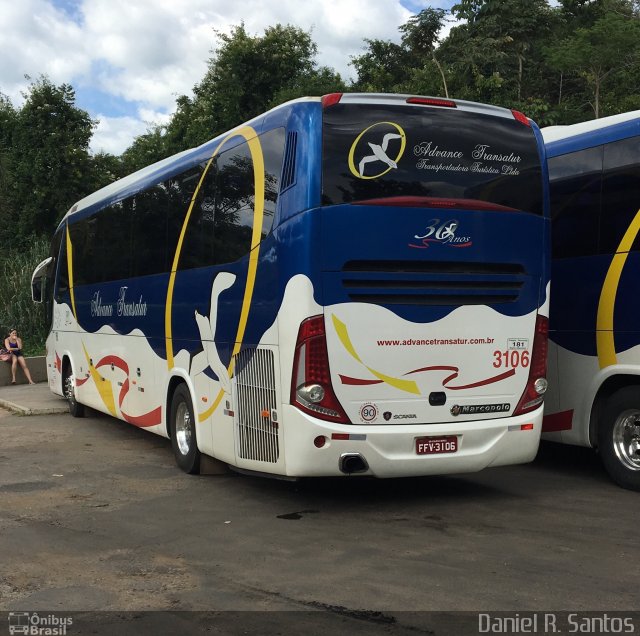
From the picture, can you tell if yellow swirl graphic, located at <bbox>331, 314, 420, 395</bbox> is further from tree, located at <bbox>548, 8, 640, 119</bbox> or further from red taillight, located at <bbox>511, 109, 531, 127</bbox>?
tree, located at <bbox>548, 8, 640, 119</bbox>

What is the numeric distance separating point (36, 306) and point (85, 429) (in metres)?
12.3

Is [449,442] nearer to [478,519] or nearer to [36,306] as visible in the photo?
[478,519]

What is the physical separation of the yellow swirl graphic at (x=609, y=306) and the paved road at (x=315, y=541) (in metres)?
1.35

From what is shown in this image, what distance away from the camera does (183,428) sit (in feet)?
33.7

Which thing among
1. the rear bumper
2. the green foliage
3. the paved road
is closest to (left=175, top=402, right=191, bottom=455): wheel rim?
the paved road

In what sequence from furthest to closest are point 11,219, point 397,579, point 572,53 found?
point 11,219 < point 572,53 < point 397,579

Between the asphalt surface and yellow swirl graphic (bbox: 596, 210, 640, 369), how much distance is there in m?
1.35

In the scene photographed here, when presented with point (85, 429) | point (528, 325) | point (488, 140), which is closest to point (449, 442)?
point (528, 325)

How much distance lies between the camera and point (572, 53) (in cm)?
3244

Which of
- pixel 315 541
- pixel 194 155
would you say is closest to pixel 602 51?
pixel 194 155

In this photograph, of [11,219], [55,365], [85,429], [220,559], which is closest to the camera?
[220,559]

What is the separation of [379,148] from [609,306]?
3039 mm

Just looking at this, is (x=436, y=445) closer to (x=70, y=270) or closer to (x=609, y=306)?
(x=609, y=306)

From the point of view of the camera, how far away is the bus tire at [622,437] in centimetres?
877
